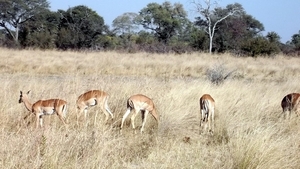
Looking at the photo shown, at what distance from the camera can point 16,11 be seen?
4575 cm

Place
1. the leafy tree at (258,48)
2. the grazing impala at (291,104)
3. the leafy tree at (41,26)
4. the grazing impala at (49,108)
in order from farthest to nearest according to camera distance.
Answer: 1. the leafy tree at (41,26)
2. the leafy tree at (258,48)
3. the grazing impala at (291,104)
4. the grazing impala at (49,108)

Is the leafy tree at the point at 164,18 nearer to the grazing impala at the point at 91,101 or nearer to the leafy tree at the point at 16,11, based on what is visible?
the leafy tree at the point at 16,11

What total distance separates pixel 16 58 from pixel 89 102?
46.5 ft

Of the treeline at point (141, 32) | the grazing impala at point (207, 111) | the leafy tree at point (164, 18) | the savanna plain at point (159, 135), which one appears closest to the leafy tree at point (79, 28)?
the treeline at point (141, 32)

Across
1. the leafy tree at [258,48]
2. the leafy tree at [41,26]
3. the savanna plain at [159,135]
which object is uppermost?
the leafy tree at [41,26]

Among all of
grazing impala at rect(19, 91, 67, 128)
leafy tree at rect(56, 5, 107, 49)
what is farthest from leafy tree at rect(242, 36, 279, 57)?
grazing impala at rect(19, 91, 67, 128)

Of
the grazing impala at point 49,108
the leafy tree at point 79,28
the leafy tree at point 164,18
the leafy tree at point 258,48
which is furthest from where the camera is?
the leafy tree at point 164,18

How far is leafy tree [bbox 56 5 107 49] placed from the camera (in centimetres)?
3705

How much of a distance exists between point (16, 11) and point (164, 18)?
706 inches

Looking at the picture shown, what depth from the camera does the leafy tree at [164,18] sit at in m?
51.4

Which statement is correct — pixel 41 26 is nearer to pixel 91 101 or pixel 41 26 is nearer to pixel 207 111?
pixel 91 101

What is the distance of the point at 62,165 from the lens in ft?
12.6

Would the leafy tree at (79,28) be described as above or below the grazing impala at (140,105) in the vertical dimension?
above

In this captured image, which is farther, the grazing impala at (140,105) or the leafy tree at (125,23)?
the leafy tree at (125,23)
